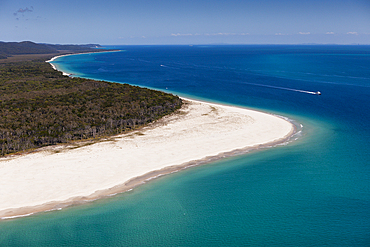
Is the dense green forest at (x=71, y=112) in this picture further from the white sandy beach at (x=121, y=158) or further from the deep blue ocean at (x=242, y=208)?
the deep blue ocean at (x=242, y=208)

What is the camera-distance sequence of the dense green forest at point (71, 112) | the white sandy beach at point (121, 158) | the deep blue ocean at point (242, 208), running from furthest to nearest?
the dense green forest at point (71, 112) → the white sandy beach at point (121, 158) → the deep blue ocean at point (242, 208)

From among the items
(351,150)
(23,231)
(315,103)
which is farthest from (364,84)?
(23,231)

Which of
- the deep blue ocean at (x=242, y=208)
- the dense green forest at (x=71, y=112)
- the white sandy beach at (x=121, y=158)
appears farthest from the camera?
the dense green forest at (x=71, y=112)

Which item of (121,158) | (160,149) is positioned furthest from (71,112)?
(160,149)

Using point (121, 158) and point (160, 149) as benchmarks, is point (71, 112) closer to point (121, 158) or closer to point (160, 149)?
point (121, 158)

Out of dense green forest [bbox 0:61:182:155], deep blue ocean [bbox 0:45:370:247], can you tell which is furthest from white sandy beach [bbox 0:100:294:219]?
dense green forest [bbox 0:61:182:155]

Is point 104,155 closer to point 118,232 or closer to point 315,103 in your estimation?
point 118,232

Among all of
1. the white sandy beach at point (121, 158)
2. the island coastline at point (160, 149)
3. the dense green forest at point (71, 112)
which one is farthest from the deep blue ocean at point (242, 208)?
the dense green forest at point (71, 112)
